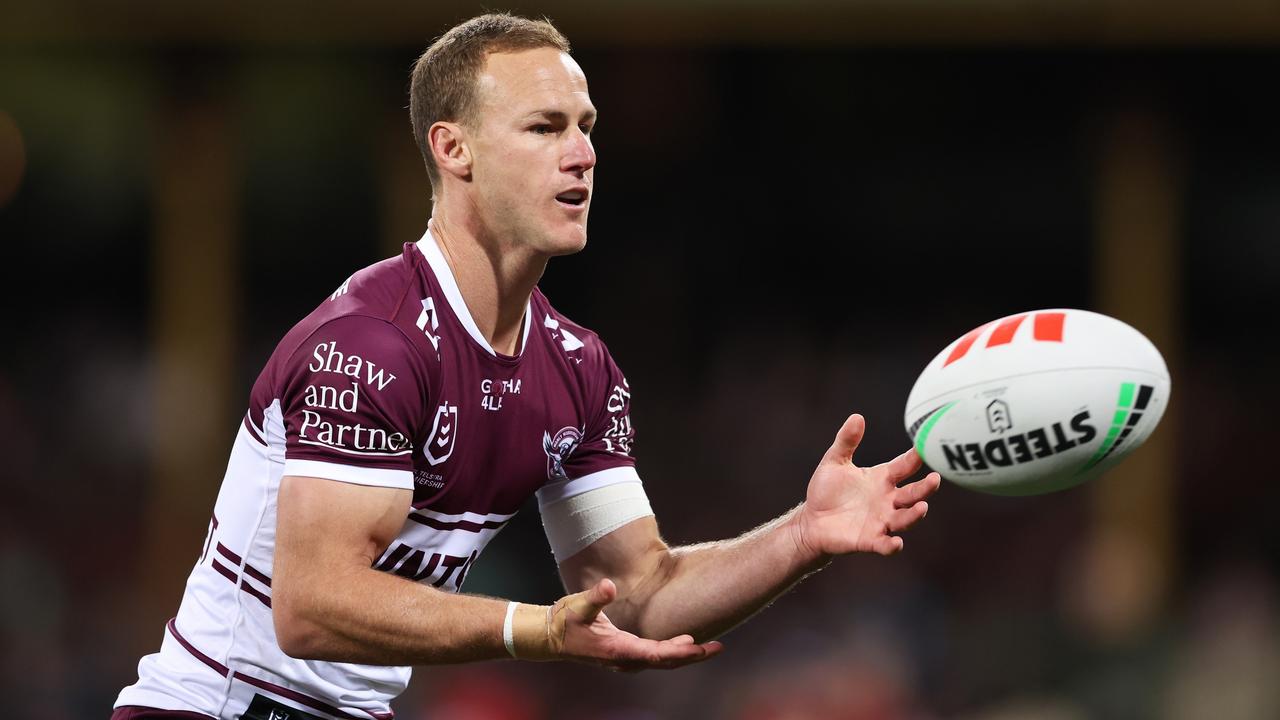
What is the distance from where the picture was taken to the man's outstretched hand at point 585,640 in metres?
3.04

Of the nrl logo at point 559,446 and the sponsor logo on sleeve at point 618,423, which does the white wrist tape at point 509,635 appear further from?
the sponsor logo on sleeve at point 618,423

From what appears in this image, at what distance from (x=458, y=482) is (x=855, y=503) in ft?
3.05

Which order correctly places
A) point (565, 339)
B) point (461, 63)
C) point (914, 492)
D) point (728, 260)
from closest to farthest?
point (914, 492) → point (461, 63) → point (565, 339) → point (728, 260)

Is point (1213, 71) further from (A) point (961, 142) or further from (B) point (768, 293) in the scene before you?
(B) point (768, 293)

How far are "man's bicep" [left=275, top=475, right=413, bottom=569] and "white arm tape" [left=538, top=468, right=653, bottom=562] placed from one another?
0.84m

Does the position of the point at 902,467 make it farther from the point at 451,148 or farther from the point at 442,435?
the point at 451,148

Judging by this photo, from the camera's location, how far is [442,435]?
136 inches

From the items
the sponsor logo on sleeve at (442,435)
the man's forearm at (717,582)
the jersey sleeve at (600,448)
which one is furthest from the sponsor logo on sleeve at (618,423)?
the sponsor logo on sleeve at (442,435)

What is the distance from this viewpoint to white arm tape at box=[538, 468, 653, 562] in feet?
13.0

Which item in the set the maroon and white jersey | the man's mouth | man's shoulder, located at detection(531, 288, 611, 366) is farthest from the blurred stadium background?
the man's mouth

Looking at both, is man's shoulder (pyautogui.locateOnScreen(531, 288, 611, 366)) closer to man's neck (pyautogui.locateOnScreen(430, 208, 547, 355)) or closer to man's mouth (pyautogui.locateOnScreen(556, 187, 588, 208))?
man's neck (pyautogui.locateOnScreen(430, 208, 547, 355))

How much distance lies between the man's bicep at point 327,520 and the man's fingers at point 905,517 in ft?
3.73

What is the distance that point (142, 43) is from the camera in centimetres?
904

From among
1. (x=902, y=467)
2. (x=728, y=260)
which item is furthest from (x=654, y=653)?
(x=728, y=260)
